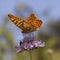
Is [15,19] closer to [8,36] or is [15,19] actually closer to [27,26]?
[27,26]

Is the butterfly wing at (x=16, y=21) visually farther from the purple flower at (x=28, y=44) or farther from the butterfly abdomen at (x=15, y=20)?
the purple flower at (x=28, y=44)

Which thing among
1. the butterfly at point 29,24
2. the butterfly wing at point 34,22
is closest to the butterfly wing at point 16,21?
the butterfly at point 29,24

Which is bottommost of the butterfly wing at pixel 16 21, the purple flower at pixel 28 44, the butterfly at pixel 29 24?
the purple flower at pixel 28 44

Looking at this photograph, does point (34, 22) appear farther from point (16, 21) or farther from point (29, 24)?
point (16, 21)

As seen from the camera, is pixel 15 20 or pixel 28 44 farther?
pixel 28 44

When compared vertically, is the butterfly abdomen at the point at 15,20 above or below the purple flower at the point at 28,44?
above

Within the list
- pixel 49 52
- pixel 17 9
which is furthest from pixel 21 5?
pixel 49 52

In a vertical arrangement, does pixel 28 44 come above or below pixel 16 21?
below

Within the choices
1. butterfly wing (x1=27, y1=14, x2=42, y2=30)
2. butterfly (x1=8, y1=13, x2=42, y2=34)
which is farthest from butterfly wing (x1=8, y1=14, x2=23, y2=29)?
butterfly wing (x1=27, y1=14, x2=42, y2=30)

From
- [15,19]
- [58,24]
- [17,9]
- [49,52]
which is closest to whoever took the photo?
[15,19]

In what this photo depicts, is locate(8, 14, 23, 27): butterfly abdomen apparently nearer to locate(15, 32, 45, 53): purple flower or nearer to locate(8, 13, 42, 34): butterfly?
locate(8, 13, 42, 34): butterfly

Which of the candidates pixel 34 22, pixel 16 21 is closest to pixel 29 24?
pixel 34 22
